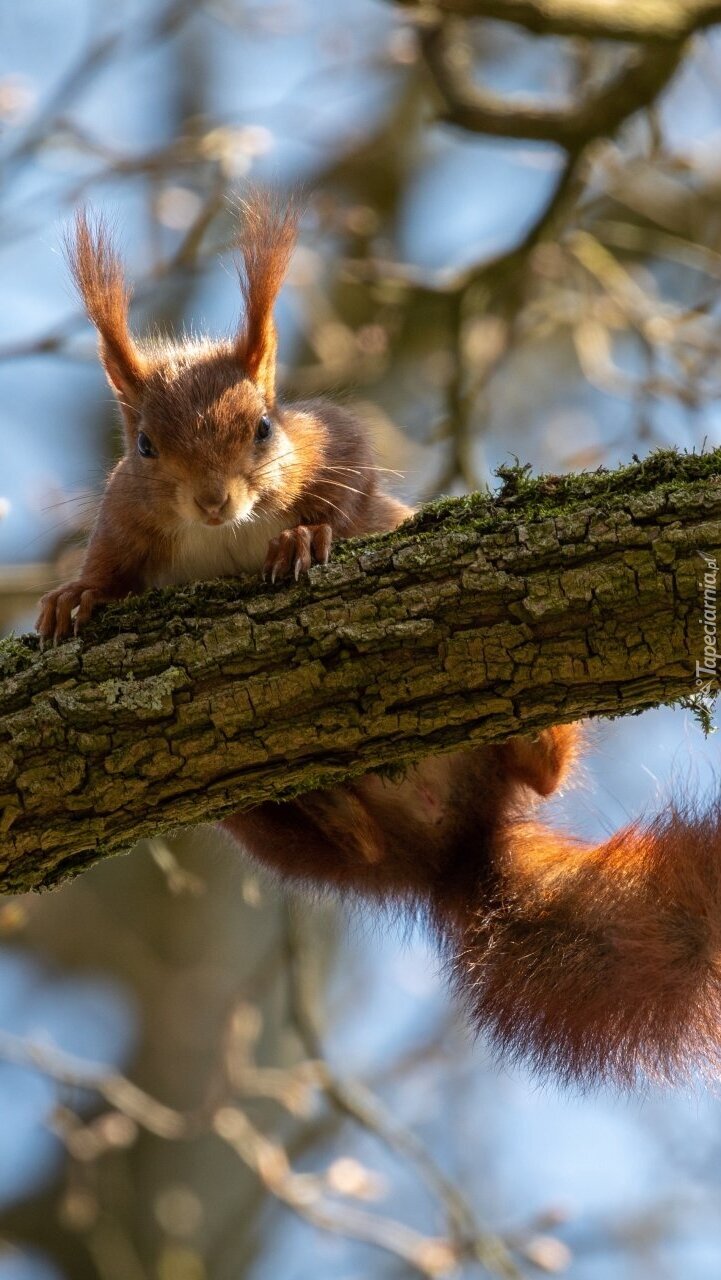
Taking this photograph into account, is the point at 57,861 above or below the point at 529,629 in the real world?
below

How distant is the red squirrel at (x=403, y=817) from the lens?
8.52 feet

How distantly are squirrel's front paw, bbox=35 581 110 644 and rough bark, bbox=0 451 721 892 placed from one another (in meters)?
0.14

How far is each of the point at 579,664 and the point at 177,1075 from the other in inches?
135

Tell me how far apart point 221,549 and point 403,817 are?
70 centimetres

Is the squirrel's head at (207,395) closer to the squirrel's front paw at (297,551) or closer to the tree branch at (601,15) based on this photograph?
the squirrel's front paw at (297,551)

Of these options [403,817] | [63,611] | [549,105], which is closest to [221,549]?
[63,611]

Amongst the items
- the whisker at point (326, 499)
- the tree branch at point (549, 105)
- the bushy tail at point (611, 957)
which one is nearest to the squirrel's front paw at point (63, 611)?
the whisker at point (326, 499)

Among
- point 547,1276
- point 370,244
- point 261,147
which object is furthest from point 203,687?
point 370,244

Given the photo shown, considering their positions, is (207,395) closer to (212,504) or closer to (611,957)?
(212,504)

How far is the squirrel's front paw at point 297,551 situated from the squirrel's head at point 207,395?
241mm

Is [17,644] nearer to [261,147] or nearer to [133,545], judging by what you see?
[133,545]

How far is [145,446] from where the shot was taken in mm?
2818

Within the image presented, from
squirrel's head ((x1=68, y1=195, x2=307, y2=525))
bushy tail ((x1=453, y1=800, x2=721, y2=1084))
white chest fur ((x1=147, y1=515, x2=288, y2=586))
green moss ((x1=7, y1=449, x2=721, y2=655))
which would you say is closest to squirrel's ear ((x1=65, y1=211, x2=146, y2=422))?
squirrel's head ((x1=68, y1=195, x2=307, y2=525))

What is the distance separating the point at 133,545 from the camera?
2850mm
